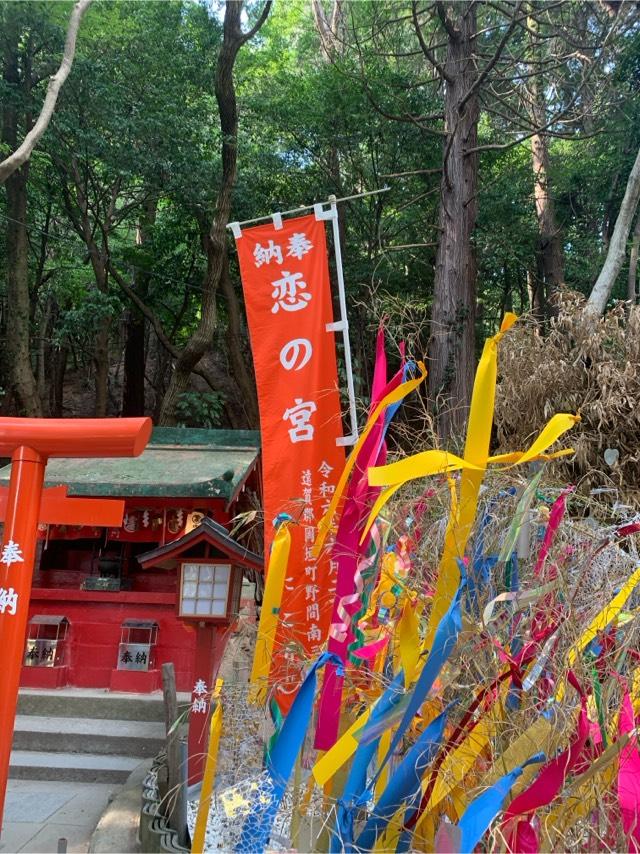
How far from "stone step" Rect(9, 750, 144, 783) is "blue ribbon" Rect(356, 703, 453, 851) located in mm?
4627

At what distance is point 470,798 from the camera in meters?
2.00

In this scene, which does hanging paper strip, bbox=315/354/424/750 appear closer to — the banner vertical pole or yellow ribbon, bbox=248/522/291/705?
yellow ribbon, bbox=248/522/291/705

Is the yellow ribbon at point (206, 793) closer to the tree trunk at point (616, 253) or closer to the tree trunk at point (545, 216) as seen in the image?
the tree trunk at point (616, 253)

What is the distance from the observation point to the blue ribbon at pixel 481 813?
1644 mm

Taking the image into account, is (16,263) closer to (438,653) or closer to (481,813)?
(438,653)

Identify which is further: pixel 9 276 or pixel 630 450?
pixel 9 276

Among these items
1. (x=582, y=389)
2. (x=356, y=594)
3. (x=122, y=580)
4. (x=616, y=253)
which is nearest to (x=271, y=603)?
(x=356, y=594)

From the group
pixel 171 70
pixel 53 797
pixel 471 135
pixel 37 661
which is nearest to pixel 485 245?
pixel 471 135

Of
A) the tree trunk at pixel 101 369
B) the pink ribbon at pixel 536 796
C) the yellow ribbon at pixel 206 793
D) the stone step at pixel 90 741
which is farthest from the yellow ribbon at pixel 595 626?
the tree trunk at pixel 101 369

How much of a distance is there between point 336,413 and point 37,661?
16.0 feet

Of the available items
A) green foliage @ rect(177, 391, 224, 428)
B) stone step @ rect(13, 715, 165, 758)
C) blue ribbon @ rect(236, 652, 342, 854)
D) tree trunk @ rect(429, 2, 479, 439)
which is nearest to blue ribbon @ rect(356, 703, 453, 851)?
blue ribbon @ rect(236, 652, 342, 854)

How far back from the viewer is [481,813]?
1.67 m

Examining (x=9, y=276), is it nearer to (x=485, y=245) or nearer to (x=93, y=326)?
(x=93, y=326)

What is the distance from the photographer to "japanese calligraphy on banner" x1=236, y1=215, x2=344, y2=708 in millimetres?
4371
